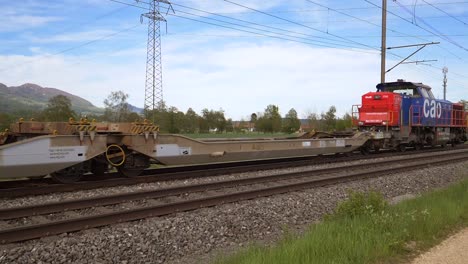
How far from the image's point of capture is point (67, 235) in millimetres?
6133

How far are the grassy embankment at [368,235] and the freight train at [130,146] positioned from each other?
5270mm

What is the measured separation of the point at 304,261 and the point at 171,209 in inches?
143

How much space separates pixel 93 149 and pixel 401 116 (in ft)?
50.7

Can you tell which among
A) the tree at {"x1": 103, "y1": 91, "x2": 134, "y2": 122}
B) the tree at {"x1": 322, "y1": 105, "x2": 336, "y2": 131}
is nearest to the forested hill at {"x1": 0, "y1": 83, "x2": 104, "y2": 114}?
the tree at {"x1": 103, "y1": 91, "x2": 134, "y2": 122}

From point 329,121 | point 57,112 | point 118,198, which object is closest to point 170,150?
point 118,198

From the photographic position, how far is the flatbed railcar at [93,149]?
8.55m

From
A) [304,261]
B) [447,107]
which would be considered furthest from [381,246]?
[447,107]

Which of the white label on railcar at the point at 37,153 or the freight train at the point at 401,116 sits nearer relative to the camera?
the white label on railcar at the point at 37,153

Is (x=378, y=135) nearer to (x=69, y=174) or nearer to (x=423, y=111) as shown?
(x=423, y=111)

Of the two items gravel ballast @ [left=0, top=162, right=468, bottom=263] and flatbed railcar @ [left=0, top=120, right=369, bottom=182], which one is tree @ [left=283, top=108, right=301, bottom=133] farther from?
gravel ballast @ [left=0, top=162, right=468, bottom=263]

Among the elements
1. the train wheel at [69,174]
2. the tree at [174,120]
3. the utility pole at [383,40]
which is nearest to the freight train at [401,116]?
the utility pole at [383,40]

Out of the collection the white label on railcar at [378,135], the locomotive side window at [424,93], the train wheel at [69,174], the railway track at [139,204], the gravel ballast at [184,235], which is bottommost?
the gravel ballast at [184,235]

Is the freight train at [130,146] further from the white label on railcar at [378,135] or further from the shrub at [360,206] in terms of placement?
the shrub at [360,206]

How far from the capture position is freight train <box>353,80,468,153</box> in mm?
19859
